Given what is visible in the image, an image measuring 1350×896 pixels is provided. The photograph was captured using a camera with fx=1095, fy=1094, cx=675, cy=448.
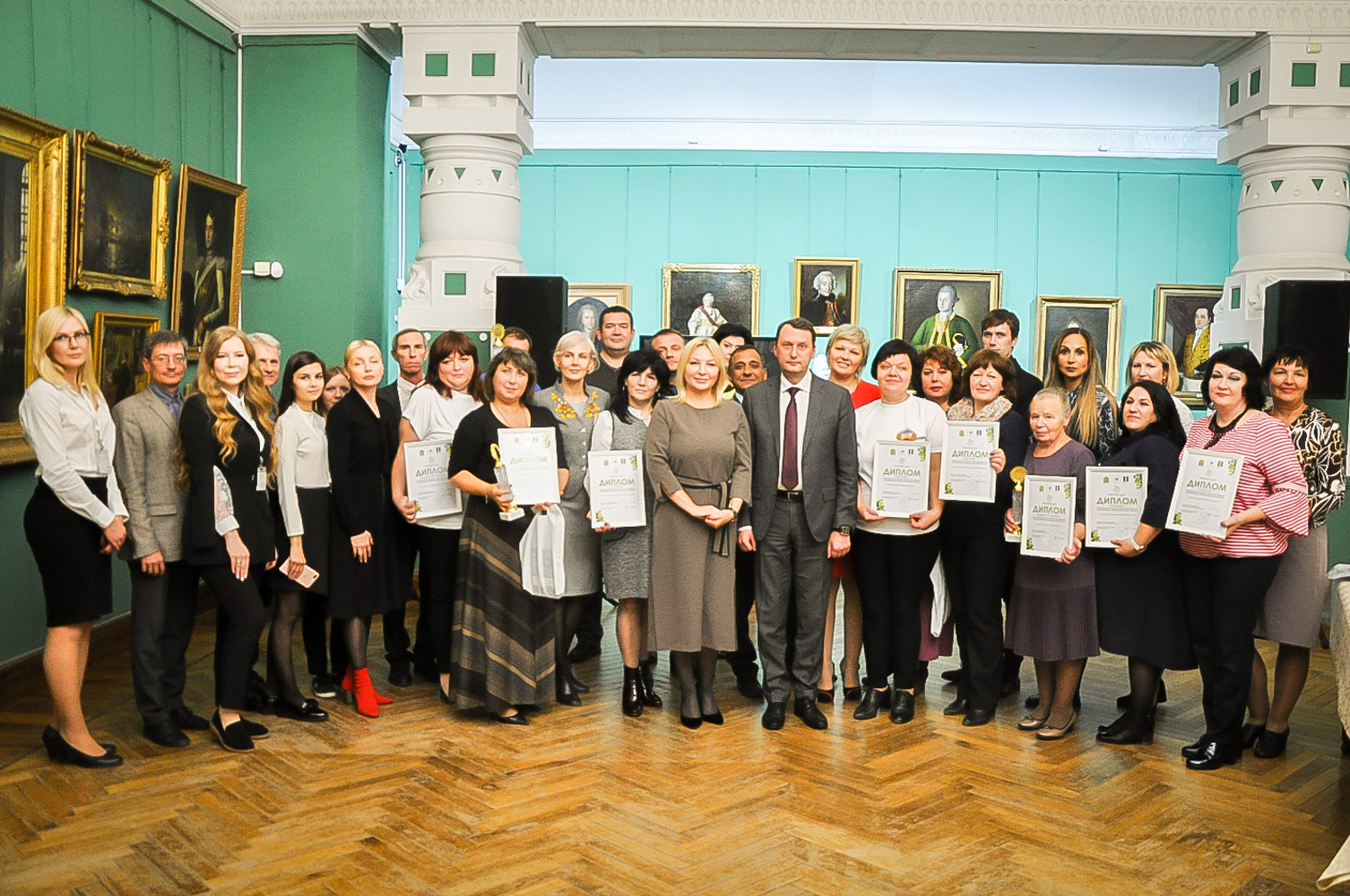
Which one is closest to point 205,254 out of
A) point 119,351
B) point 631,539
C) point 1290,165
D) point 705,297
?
point 119,351

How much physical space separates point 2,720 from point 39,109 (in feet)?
9.78

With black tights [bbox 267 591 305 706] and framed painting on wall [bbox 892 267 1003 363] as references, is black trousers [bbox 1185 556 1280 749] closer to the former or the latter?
black tights [bbox 267 591 305 706]

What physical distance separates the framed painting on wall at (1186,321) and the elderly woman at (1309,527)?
293 inches

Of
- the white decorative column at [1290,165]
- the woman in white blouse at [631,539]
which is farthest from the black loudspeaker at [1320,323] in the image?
the woman in white blouse at [631,539]

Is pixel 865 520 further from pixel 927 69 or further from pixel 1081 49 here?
pixel 927 69

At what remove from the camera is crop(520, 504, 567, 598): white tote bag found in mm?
5000

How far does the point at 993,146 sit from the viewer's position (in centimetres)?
1174

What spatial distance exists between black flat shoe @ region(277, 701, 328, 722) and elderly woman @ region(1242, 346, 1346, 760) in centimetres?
407

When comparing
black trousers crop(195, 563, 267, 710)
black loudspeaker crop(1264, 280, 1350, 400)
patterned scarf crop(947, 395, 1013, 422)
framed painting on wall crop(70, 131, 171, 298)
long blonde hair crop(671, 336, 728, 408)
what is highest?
framed painting on wall crop(70, 131, 171, 298)

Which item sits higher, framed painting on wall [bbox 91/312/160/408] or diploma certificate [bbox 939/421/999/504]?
framed painting on wall [bbox 91/312/160/408]

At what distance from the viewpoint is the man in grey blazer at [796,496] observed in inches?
195

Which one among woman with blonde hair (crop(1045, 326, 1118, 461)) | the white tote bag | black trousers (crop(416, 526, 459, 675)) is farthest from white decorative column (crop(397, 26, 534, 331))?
woman with blonde hair (crop(1045, 326, 1118, 461))

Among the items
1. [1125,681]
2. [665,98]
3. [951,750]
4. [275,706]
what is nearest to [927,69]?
[665,98]

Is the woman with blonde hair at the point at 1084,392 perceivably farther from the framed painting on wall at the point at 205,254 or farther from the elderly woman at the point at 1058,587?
the framed painting on wall at the point at 205,254
